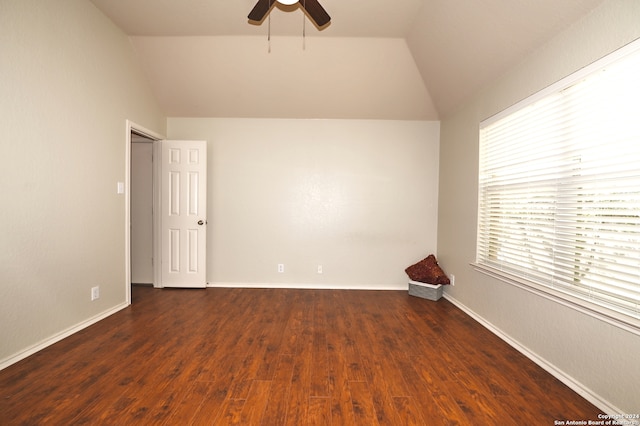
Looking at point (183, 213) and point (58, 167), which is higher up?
point (58, 167)

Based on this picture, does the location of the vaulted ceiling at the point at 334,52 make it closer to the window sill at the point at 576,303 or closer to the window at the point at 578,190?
the window at the point at 578,190

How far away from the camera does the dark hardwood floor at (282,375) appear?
1.68 meters

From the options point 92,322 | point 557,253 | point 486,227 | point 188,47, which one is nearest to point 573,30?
point 557,253

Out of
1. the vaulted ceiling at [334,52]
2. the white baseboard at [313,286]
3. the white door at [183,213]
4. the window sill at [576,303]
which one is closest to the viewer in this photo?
the window sill at [576,303]

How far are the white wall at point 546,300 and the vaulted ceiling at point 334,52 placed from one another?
17 centimetres

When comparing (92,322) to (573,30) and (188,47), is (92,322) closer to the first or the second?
(188,47)

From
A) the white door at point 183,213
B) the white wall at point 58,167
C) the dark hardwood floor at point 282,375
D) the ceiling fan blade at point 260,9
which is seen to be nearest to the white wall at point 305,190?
the white door at point 183,213

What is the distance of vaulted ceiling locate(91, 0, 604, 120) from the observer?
2494mm

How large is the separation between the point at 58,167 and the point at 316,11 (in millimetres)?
2572

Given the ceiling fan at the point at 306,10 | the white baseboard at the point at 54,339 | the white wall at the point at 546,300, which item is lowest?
the white baseboard at the point at 54,339

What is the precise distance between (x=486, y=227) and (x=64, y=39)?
4464mm

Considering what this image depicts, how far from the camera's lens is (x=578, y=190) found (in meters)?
1.98

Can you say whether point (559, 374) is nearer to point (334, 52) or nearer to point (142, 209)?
point (334, 52)

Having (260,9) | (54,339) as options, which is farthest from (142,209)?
(260,9)
